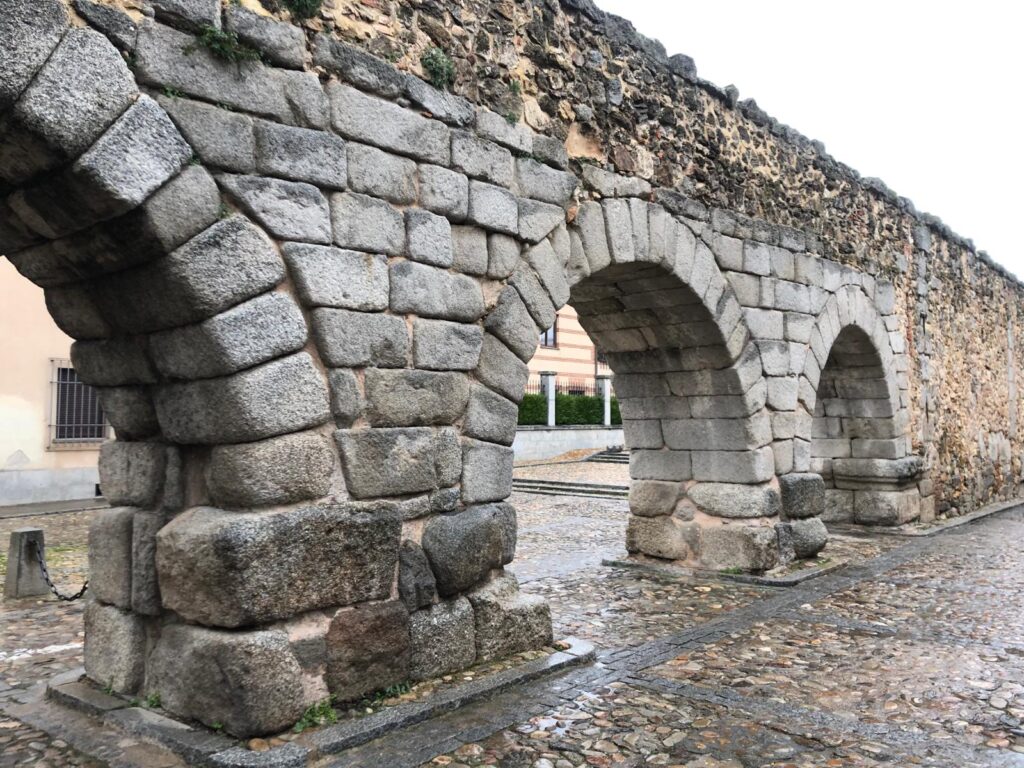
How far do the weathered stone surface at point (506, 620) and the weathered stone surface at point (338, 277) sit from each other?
61.6 inches

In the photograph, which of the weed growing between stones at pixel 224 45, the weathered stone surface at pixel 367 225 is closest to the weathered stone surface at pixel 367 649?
the weathered stone surface at pixel 367 225

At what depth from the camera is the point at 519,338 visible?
473cm

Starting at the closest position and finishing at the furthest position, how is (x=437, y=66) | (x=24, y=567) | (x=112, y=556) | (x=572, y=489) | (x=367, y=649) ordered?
(x=367, y=649)
(x=112, y=556)
(x=437, y=66)
(x=24, y=567)
(x=572, y=489)

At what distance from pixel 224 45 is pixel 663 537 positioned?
16.8 feet

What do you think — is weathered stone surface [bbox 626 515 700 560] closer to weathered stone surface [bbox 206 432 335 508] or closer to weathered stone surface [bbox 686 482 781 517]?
weathered stone surface [bbox 686 482 781 517]

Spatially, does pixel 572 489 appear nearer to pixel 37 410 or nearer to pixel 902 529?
pixel 902 529

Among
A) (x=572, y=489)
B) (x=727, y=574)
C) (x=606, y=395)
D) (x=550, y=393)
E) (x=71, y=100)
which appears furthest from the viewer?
(x=606, y=395)

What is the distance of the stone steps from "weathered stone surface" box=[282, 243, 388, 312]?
1022 cm

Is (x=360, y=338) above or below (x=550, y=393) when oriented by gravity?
below

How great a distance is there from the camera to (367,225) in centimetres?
400

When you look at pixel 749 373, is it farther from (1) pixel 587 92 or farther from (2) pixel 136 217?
(2) pixel 136 217

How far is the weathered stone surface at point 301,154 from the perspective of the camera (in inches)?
143

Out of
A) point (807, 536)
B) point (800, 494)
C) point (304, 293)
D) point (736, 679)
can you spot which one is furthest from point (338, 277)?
point (807, 536)

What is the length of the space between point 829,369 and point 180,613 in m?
8.03
